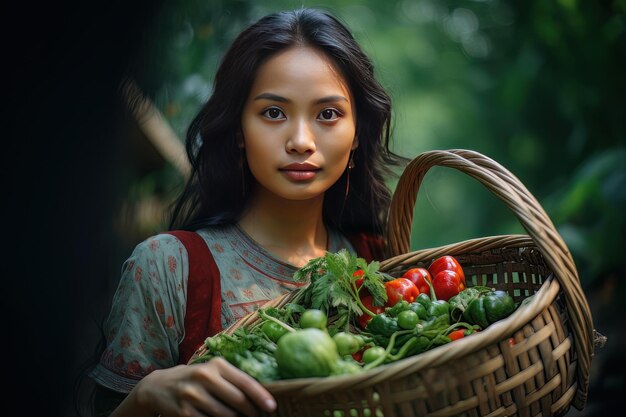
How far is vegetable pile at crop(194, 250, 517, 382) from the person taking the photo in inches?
56.1

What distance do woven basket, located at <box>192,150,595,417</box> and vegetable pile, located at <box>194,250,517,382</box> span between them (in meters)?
0.06

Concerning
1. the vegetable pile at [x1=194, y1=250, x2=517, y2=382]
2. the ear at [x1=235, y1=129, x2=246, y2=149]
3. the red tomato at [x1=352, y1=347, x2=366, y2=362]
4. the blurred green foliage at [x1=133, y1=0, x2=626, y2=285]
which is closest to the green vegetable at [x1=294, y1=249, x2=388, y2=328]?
the vegetable pile at [x1=194, y1=250, x2=517, y2=382]

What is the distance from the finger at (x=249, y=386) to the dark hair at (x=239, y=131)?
78 centimetres

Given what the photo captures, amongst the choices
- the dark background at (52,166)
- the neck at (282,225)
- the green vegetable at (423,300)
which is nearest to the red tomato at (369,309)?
the green vegetable at (423,300)

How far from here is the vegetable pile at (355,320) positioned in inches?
56.1

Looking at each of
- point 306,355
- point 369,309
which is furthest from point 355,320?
point 306,355

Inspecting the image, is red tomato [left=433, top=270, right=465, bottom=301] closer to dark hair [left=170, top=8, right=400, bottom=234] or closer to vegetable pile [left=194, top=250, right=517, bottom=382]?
vegetable pile [left=194, top=250, right=517, bottom=382]

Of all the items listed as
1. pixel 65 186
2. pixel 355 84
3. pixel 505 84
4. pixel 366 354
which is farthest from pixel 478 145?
pixel 366 354

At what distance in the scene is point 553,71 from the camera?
11.8 ft

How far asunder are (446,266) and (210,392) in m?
0.83

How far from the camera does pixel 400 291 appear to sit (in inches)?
73.2

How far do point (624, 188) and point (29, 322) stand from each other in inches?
93.1

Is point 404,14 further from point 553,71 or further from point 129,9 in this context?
point 129,9

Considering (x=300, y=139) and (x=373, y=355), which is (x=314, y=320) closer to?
(x=373, y=355)
